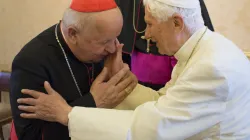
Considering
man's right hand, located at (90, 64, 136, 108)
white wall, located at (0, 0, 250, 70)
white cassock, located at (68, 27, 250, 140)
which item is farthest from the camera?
white wall, located at (0, 0, 250, 70)

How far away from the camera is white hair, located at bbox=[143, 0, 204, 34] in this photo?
1.24 metres

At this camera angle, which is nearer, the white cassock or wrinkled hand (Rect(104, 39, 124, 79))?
the white cassock

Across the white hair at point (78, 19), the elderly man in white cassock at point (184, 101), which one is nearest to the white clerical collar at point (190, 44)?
the elderly man in white cassock at point (184, 101)

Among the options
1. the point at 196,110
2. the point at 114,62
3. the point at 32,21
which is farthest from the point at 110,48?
the point at 32,21

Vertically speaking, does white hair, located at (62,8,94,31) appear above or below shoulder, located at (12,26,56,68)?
above

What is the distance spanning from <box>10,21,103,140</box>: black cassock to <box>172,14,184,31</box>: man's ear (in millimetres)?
463

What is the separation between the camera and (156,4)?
1268 mm

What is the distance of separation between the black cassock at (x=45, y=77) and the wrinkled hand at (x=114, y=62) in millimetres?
120

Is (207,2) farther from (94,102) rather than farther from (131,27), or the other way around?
(94,102)

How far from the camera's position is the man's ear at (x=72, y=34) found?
4.38 feet

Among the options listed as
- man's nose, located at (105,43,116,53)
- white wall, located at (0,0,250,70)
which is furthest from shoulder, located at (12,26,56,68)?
white wall, located at (0,0,250,70)

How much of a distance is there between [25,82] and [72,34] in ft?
0.88

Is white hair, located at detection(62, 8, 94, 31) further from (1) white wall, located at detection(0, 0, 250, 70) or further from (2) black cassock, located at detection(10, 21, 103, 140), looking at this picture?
(1) white wall, located at detection(0, 0, 250, 70)

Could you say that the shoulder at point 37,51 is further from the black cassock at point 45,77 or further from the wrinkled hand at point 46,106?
the wrinkled hand at point 46,106
